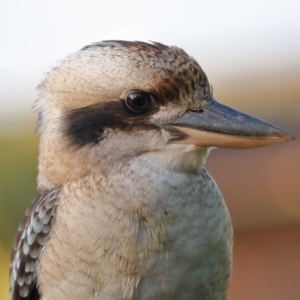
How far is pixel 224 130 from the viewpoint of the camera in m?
1.73

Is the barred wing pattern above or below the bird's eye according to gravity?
below

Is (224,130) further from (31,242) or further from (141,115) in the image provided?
(31,242)

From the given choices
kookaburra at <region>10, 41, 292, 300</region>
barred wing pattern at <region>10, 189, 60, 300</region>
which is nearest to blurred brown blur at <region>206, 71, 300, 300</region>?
barred wing pattern at <region>10, 189, 60, 300</region>

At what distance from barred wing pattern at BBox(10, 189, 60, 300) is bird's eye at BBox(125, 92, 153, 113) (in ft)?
1.01

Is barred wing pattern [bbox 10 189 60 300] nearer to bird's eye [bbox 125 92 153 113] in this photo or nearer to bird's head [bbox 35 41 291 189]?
bird's head [bbox 35 41 291 189]

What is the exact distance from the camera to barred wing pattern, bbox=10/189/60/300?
1816 millimetres

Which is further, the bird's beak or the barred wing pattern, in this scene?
the barred wing pattern

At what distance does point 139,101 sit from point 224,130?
219mm

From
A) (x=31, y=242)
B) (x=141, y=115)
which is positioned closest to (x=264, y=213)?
(x=31, y=242)

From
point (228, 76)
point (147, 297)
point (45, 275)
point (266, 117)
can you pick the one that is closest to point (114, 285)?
point (147, 297)

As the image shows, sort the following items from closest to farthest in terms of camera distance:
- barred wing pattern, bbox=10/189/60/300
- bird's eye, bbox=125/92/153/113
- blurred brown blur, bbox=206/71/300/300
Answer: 1. bird's eye, bbox=125/92/153/113
2. barred wing pattern, bbox=10/189/60/300
3. blurred brown blur, bbox=206/71/300/300

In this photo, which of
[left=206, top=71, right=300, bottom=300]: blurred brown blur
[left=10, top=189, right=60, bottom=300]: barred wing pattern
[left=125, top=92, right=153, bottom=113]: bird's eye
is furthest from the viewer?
[left=206, top=71, right=300, bottom=300]: blurred brown blur

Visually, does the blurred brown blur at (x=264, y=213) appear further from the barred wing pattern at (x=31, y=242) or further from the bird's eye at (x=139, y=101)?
the bird's eye at (x=139, y=101)

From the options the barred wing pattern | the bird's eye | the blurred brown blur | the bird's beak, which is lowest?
the blurred brown blur
